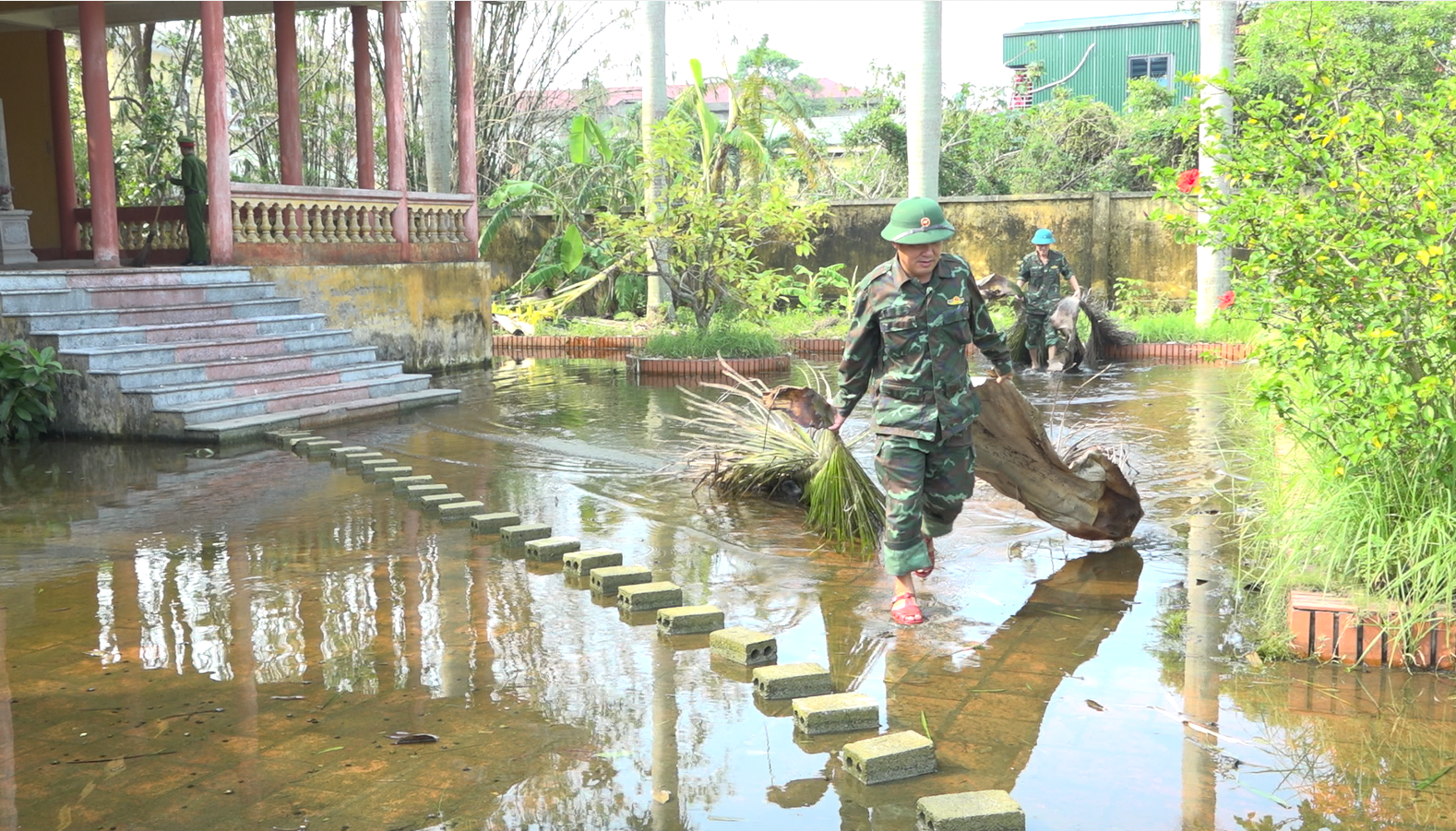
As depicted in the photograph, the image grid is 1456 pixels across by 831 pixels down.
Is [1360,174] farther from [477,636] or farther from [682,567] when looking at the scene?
[477,636]

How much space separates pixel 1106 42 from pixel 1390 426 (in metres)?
36.3

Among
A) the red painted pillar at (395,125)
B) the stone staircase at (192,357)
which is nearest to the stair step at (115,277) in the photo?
the stone staircase at (192,357)

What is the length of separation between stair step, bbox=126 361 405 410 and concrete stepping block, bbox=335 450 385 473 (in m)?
2.22

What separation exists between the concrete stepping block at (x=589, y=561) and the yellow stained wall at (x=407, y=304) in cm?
889

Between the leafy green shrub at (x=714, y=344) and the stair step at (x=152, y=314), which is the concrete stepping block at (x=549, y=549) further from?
the leafy green shrub at (x=714, y=344)

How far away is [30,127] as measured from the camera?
60.5ft

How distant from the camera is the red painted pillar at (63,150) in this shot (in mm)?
18281

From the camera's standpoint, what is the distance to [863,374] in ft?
19.6

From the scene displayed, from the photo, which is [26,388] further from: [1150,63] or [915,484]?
[1150,63]

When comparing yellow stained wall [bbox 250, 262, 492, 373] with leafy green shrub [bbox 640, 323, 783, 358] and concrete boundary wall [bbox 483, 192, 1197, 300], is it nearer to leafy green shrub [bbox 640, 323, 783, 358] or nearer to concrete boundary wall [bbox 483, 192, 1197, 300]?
leafy green shrub [bbox 640, 323, 783, 358]

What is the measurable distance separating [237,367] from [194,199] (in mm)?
4062

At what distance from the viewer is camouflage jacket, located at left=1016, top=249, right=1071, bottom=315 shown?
1499 cm

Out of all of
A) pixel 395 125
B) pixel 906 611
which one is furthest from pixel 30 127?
pixel 906 611

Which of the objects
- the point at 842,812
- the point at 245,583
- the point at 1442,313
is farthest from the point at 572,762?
the point at 1442,313
